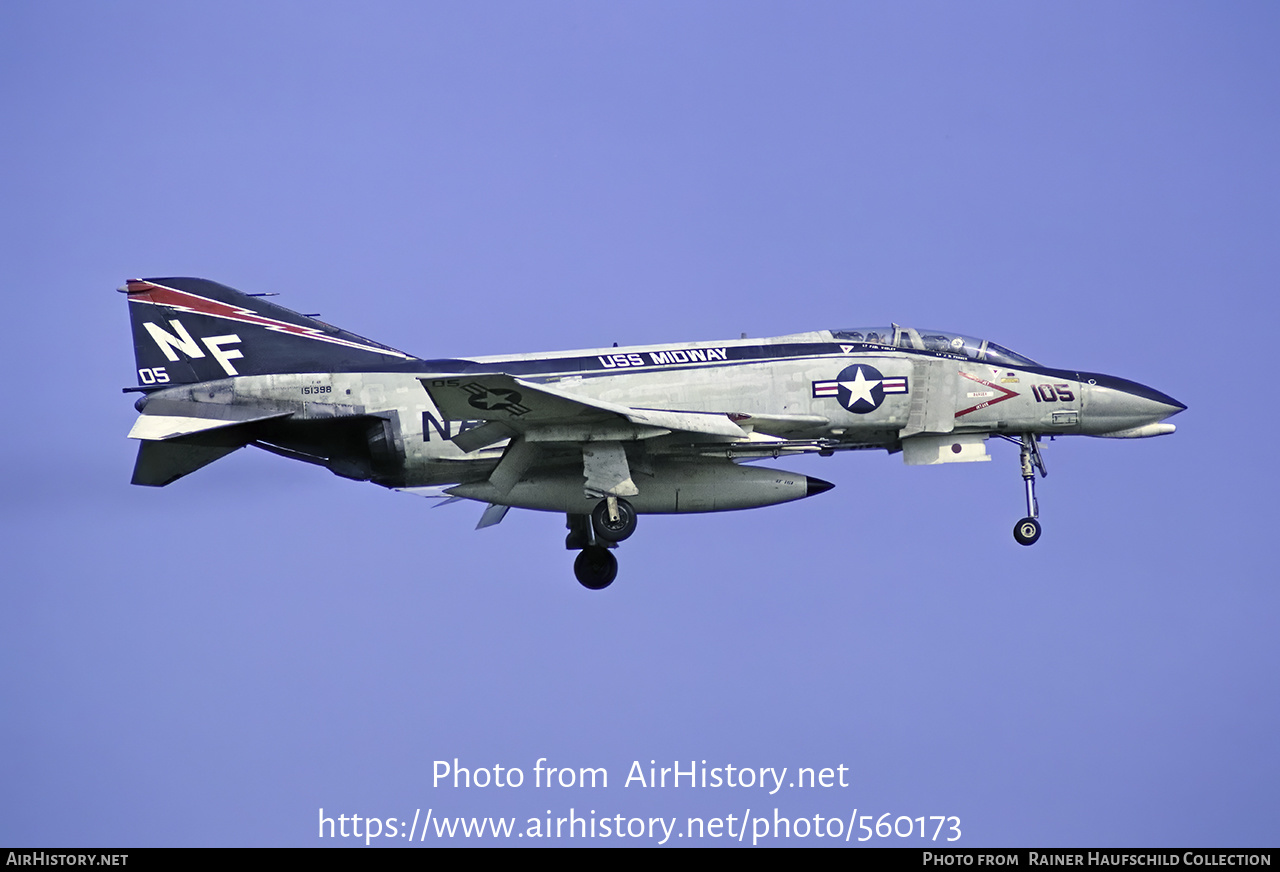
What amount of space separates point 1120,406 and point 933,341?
10.1 ft

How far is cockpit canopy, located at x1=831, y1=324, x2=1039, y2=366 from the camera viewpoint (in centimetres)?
2633

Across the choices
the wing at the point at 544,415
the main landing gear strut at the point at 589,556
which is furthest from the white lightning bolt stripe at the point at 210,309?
the main landing gear strut at the point at 589,556

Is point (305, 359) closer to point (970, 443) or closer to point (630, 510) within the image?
point (630, 510)

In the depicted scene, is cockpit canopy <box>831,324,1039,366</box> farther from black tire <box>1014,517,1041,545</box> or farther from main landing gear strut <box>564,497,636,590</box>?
main landing gear strut <box>564,497,636,590</box>

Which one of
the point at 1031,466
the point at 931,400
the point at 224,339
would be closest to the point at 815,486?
the point at 931,400

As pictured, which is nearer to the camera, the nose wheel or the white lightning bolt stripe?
the white lightning bolt stripe

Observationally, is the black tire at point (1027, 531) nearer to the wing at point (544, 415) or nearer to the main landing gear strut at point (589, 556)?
the wing at point (544, 415)

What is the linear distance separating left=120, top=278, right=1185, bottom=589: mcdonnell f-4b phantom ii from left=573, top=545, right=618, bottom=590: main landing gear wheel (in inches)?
47.7

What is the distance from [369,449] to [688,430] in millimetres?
4953

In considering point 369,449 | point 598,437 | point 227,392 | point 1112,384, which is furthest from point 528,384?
point 1112,384

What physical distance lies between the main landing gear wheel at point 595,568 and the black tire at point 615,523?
212cm

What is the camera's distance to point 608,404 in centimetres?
2492

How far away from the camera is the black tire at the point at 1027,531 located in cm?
2628

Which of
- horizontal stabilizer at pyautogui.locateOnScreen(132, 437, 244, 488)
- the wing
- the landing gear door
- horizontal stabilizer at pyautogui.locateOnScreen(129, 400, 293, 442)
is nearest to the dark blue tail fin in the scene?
horizontal stabilizer at pyautogui.locateOnScreen(129, 400, 293, 442)
